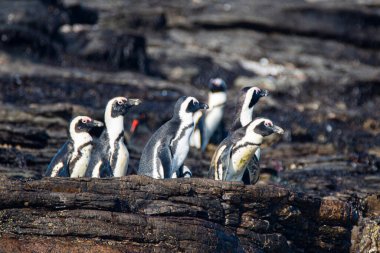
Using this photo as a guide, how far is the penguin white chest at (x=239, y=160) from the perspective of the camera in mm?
14844

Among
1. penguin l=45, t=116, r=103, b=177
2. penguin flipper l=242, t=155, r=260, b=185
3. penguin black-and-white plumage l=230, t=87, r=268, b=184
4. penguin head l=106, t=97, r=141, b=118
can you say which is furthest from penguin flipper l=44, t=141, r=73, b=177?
penguin black-and-white plumage l=230, t=87, r=268, b=184

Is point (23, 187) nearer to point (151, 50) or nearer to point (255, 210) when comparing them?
point (255, 210)

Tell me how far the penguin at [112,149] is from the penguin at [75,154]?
18cm

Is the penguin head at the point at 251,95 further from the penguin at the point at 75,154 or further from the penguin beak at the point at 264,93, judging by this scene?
the penguin at the point at 75,154

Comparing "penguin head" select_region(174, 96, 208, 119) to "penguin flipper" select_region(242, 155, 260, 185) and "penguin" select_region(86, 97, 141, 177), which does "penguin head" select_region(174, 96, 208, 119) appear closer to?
"penguin" select_region(86, 97, 141, 177)

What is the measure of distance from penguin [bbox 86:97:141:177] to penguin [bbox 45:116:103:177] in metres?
0.18

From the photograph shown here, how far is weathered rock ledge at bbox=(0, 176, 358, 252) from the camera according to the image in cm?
1160

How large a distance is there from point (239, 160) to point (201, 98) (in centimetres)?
1051

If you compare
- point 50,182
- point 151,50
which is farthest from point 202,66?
point 50,182

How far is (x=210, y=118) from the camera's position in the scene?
890 inches

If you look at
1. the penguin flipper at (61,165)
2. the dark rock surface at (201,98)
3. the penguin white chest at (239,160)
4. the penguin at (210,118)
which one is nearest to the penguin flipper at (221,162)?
the penguin white chest at (239,160)

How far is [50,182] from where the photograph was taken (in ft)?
39.4

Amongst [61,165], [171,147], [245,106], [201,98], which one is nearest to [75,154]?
[61,165]

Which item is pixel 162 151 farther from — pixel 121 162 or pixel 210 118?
pixel 210 118
